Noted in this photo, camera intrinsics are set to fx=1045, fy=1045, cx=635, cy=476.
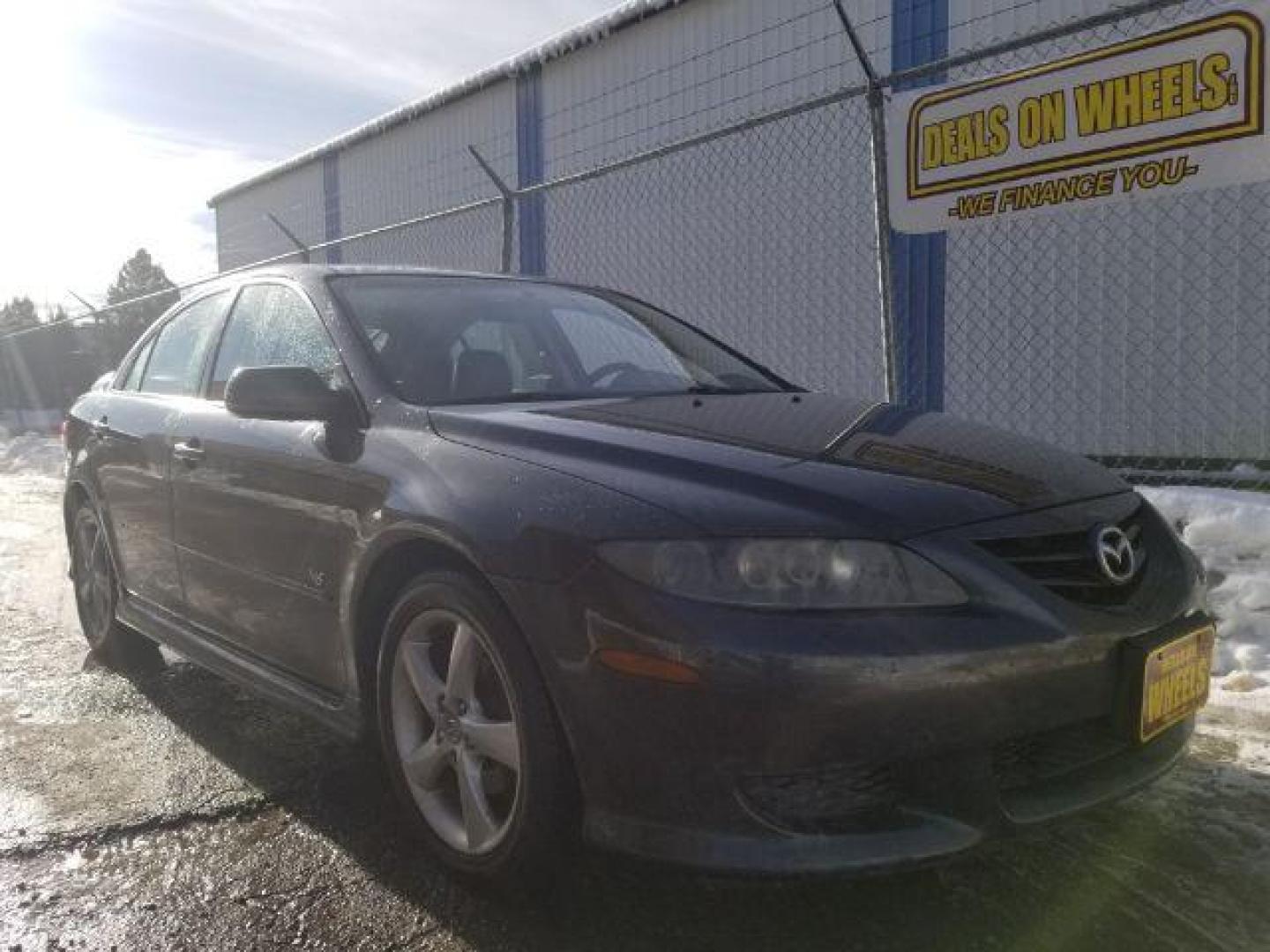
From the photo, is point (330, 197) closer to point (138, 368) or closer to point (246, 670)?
point (138, 368)

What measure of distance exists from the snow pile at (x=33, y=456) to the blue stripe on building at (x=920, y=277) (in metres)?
8.72

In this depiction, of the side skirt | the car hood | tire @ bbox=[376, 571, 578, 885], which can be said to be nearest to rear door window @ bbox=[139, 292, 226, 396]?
the side skirt

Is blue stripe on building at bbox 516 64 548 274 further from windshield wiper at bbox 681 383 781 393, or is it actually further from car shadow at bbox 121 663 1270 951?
car shadow at bbox 121 663 1270 951

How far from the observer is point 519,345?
124 inches

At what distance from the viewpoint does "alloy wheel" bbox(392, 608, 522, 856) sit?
7.27 feet

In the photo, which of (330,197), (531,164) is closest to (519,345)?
(531,164)

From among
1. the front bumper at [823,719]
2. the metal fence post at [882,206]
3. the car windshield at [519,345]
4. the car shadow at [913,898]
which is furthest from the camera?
the metal fence post at [882,206]

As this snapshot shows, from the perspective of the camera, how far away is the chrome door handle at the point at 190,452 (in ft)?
10.8

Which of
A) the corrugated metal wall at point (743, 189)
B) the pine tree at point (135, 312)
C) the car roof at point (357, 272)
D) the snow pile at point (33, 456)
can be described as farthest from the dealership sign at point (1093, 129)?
the snow pile at point (33, 456)

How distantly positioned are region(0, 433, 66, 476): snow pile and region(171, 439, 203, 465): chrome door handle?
29.1ft

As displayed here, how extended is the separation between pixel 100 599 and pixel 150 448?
102 centimetres

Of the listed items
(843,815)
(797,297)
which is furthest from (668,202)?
(843,815)

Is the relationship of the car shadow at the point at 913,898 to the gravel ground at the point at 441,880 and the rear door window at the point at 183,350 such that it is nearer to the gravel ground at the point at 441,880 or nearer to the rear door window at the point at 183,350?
the gravel ground at the point at 441,880

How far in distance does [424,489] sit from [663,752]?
2.79 feet
